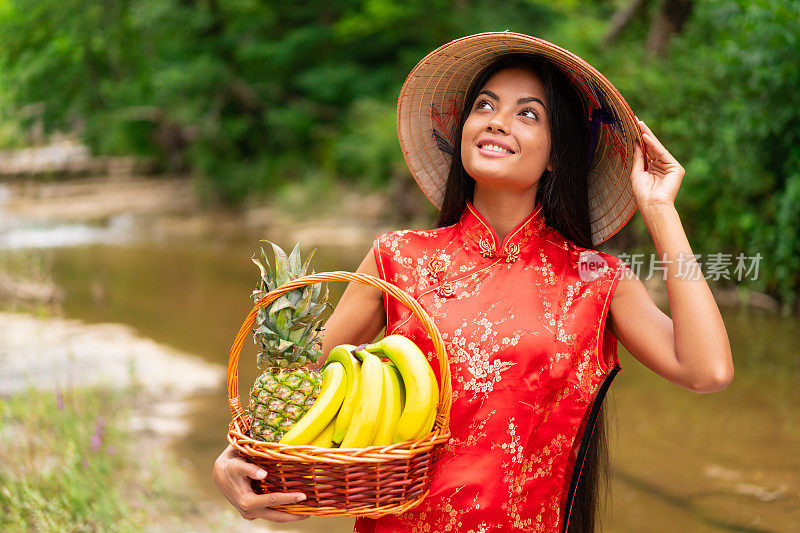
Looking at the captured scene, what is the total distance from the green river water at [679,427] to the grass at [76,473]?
36cm

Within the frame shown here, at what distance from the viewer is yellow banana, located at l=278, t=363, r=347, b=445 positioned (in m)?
1.40

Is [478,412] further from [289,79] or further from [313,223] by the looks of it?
[289,79]

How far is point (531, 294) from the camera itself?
5.57ft

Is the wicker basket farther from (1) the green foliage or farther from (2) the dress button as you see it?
(1) the green foliage

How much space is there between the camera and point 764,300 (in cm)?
689

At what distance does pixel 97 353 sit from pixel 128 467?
280 cm

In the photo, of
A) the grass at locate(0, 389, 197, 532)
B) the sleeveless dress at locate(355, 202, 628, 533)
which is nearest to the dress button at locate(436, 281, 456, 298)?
the sleeveless dress at locate(355, 202, 628, 533)

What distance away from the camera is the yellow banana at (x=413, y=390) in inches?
56.5

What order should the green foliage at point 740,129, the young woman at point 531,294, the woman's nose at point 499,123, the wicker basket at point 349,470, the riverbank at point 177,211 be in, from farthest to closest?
the riverbank at point 177,211, the green foliage at point 740,129, the woman's nose at point 499,123, the young woman at point 531,294, the wicker basket at point 349,470

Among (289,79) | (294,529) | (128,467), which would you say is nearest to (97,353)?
(128,467)

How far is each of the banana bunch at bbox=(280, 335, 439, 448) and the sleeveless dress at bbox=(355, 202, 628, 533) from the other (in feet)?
0.62

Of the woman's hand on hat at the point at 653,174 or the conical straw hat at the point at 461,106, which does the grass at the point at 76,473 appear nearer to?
the conical straw hat at the point at 461,106

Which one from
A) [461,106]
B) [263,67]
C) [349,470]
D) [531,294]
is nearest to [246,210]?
[263,67]

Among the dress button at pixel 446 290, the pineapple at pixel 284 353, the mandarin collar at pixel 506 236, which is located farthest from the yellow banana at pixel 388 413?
the mandarin collar at pixel 506 236
